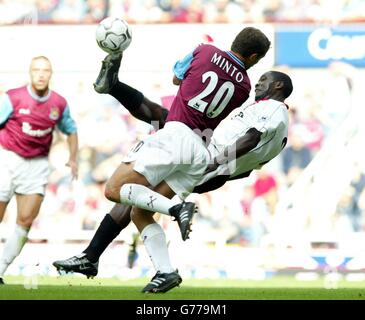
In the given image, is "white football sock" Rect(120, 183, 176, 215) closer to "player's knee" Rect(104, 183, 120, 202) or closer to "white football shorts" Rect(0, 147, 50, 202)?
"player's knee" Rect(104, 183, 120, 202)

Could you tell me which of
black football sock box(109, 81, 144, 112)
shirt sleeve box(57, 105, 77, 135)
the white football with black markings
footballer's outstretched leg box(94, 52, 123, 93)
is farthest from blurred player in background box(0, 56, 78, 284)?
the white football with black markings

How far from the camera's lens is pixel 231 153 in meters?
9.33

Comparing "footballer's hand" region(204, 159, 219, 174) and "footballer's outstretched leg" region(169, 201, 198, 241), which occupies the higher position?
"footballer's hand" region(204, 159, 219, 174)

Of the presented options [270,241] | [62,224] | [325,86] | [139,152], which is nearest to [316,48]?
[325,86]

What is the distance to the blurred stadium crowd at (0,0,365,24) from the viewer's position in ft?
56.7

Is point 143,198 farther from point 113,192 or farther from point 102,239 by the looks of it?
point 102,239

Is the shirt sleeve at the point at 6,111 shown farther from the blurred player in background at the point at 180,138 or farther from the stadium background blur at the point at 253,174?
the stadium background blur at the point at 253,174

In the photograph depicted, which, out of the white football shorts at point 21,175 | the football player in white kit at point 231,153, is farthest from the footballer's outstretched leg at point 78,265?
the white football shorts at point 21,175

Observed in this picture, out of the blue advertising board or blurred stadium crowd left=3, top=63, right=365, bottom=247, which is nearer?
blurred stadium crowd left=3, top=63, right=365, bottom=247

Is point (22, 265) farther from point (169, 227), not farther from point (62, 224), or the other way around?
point (169, 227)

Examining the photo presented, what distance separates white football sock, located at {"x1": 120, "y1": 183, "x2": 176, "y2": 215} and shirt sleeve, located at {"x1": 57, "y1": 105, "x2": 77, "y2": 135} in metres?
3.75

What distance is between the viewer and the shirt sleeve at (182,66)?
31.0ft

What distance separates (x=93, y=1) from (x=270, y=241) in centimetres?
485

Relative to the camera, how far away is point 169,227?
16.6 metres
